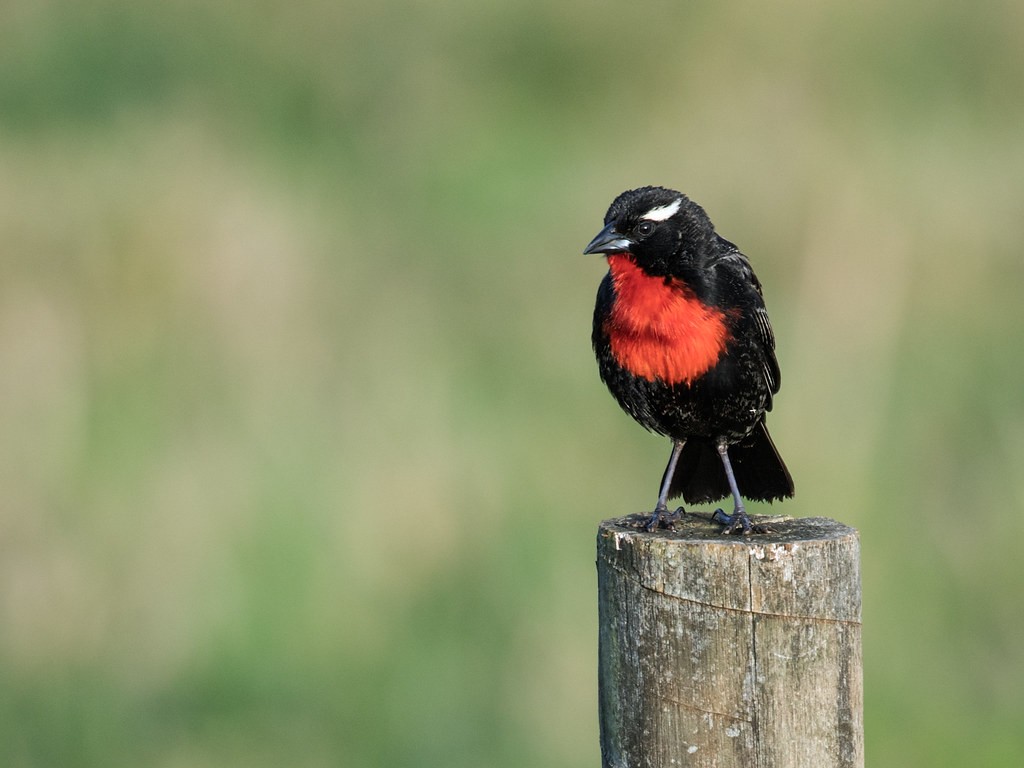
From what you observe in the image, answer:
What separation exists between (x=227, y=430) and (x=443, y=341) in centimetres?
112

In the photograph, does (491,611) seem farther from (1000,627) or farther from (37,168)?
(37,168)

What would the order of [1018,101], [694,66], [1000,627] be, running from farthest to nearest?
[1018,101] → [694,66] → [1000,627]

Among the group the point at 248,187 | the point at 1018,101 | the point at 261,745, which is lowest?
the point at 261,745

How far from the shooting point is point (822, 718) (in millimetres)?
2994

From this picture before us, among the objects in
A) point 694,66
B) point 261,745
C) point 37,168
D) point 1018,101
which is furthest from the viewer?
point 1018,101

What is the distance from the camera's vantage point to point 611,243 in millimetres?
4430

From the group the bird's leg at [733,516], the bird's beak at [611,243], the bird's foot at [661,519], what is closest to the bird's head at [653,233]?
the bird's beak at [611,243]

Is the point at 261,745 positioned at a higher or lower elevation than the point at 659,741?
lower

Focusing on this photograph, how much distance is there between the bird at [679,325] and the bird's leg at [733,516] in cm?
1

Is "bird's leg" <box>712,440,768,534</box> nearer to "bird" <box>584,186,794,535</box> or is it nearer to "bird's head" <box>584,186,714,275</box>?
"bird" <box>584,186,794,535</box>

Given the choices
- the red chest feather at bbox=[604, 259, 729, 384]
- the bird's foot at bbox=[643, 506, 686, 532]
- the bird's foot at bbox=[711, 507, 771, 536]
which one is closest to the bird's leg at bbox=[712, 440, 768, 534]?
the bird's foot at bbox=[711, 507, 771, 536]

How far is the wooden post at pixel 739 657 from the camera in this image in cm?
297

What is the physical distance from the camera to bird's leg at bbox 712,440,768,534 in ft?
11.8

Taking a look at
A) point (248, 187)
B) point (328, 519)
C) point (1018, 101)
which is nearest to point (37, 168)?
point (248, 187)
